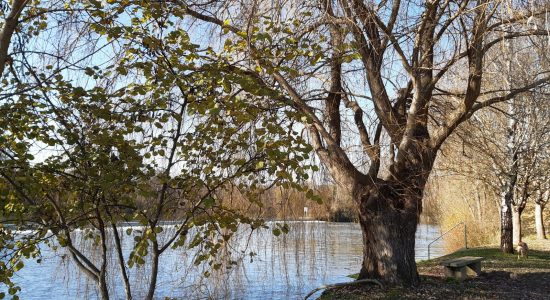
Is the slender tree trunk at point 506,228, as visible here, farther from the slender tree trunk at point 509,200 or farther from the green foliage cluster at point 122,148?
the green foliage cluster at point 122,148

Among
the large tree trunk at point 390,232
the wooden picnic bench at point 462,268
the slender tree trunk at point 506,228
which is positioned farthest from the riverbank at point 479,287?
the slender tree trunk at point 506,228

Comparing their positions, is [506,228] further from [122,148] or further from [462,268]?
[122,148]

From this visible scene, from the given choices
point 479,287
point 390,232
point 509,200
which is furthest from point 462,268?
point 509,200

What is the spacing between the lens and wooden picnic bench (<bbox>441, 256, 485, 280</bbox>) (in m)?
8.21

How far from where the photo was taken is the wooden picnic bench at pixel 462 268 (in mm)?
8211

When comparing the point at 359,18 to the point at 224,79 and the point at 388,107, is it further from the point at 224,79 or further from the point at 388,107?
the point at 224,79

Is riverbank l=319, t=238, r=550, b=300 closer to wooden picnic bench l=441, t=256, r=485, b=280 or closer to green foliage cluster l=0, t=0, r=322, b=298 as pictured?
wooden picnic bench l=441, t=256, r=485, b=280

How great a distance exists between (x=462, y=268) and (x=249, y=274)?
521cm

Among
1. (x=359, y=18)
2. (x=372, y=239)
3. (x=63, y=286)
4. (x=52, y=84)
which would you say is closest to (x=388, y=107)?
(x=359, y=18)

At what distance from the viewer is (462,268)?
8266 mm

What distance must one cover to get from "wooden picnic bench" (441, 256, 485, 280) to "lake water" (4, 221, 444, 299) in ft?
6.23

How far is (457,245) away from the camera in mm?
19328

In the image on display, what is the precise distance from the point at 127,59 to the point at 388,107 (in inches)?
166

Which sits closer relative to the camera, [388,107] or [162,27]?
[162,27]
